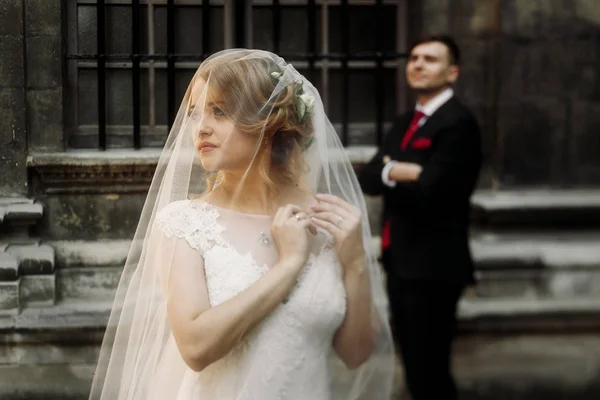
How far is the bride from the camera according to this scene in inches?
95.7

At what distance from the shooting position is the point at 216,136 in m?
2.54

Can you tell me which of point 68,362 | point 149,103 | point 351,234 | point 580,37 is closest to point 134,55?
point 149,103

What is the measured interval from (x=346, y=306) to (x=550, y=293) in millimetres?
3573

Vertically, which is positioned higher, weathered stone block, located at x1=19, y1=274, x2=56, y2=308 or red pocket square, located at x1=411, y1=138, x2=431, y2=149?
red pocket square, located at x1=411, y1=138, x2=431, y2=149

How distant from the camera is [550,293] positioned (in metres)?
5.91

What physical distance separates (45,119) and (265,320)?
3.45 m

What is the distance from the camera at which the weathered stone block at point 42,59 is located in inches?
219

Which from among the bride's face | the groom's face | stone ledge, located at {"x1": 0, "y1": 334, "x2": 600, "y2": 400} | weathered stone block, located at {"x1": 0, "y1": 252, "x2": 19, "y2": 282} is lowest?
stone ledge, located at {"x1": 0, "y1": 334, "x2": 600, "y2": 400}

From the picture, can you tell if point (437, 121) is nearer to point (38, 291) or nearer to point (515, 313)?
point (515, 313)

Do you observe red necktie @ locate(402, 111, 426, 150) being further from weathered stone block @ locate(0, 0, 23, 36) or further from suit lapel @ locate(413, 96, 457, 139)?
weathered stone block @ locate(0, 0, 23, 36)

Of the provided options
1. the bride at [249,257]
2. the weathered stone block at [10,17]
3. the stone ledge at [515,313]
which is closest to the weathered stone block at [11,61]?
the weathered stone block at [10,17]

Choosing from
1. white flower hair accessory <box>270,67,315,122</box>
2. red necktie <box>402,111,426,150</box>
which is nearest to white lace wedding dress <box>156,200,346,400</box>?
white flower hair accessory <box>270,67,315,122</box>

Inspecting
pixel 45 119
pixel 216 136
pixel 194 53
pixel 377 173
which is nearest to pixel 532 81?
pixel 377 173

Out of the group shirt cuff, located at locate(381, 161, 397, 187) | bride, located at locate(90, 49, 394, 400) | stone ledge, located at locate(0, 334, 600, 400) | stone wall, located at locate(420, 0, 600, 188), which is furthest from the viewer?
stone wall, located at locate(420, 0, 600, 188)
